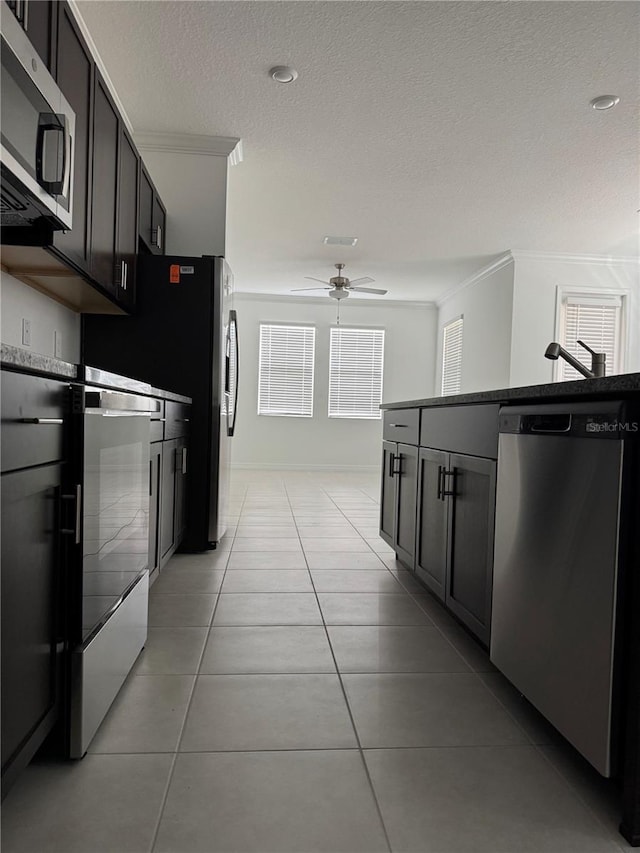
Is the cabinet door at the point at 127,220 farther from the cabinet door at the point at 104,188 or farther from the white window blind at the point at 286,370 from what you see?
the white window blind at the point at 286,370

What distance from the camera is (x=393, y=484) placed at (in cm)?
329

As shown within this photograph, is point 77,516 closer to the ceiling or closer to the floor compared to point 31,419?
closer to the floor

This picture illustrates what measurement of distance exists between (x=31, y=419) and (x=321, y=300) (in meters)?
8.16

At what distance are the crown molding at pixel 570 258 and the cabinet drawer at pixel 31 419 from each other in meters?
6.02

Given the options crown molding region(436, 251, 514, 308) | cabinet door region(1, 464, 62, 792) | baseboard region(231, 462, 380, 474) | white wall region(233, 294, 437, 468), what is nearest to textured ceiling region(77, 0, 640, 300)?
crown molding region(436, 251, 514, 308)

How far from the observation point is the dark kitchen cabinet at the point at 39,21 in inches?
66.7

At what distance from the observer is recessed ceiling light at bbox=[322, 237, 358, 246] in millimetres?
6098

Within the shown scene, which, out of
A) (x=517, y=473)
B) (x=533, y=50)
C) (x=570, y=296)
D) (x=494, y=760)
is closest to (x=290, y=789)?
(x=494, y=760)

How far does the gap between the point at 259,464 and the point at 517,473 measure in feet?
24.7

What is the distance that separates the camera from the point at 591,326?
654cm

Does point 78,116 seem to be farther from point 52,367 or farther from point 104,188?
point 52,367

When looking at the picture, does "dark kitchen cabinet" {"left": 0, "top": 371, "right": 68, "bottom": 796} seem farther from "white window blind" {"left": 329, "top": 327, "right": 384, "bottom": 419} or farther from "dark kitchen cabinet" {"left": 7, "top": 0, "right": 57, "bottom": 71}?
"white window blind" {"left": 329, "top": 327, "right": 384, "bottom": 419}

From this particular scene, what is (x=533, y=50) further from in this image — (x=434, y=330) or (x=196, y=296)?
(x=434, y=330)

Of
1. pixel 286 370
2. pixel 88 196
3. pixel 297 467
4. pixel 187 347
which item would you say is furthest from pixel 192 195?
pixel 297 467
